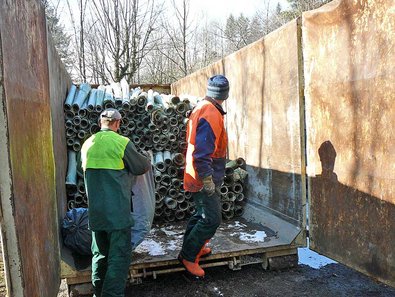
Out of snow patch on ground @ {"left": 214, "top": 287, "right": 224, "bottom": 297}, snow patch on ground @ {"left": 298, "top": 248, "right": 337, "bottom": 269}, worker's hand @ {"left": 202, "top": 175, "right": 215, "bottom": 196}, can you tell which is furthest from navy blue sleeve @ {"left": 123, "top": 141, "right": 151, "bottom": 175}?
snow patch on ground @ {"left": 298, "top": 248, "right": 337, "bottom": 269}

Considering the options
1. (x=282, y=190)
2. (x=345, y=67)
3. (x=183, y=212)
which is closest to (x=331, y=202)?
(x=282, y=190)

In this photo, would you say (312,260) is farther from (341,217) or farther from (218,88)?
(218,88)

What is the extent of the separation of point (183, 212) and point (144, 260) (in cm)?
160

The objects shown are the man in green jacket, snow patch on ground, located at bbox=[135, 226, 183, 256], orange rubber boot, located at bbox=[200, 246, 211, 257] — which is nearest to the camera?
the man in green jacket

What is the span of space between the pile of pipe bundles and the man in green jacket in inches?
67.8

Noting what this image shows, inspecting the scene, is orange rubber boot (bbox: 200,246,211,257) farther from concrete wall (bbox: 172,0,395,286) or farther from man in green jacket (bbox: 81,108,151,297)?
concrete wall (bbox: 172,0,395,286)

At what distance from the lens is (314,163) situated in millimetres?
4070

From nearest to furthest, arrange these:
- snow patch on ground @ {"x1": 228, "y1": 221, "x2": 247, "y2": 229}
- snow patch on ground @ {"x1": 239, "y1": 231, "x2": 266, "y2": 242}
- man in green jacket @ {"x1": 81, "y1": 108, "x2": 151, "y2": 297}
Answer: man in green jacket @ {"x1": 81, "y1": 108, "x2": 151, "y2": 297} < snow patch on ground @ {"x1": 239, "y1": 231, "x2": 266, "y2": 242} < snow patch on ground @ {"x1": 228, "y1": 221, "x2": 247, "y2": 229}

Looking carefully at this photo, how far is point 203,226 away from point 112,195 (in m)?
1.12

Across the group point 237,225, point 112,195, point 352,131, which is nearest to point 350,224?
point 352,131

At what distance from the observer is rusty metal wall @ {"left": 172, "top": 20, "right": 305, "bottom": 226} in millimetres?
4312

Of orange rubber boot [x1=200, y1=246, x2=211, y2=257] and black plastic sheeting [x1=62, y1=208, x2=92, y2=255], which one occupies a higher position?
black plastic sheeting [x1=62, y1=208, x2=92, y2=255]

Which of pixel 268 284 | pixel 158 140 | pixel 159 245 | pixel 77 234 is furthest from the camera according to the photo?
pixel 158 140

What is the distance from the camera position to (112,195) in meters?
3.48
